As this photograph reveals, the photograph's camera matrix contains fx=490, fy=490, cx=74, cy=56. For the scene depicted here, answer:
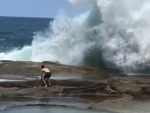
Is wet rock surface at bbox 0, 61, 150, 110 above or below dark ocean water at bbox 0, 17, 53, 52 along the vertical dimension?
below

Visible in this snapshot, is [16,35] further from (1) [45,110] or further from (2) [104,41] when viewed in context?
(1) [45,110]

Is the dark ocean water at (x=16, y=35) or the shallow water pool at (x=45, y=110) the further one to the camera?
the dark ocean water at (x=16, y=35)

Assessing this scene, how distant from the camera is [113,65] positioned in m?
30.6

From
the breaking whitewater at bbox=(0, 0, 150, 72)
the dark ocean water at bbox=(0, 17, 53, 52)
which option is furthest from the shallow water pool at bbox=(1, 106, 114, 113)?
the dark ocean water at bbox=(0, 17, 53, 52)

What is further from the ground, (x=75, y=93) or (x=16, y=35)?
(x=16, y=35)

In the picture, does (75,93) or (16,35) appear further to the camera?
(16,35)

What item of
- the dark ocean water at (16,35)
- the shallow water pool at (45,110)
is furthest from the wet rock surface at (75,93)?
the dark ocean water at (16,35)

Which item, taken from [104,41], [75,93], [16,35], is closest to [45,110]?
[75,93]

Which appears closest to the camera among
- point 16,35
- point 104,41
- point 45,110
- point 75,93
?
point 45,110

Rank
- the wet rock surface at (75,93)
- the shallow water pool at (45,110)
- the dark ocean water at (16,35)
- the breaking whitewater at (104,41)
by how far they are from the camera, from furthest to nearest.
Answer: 1. the dark ocean water at (16,35)
2. the breaking whitewater at (104,41)
3. the wet rock surface at (75,93)
4. the shallow water pool at (45,110)

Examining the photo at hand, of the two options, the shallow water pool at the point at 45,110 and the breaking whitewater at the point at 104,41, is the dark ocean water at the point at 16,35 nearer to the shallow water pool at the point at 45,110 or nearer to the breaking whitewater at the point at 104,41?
the breaking whitewater at the point at 104,41

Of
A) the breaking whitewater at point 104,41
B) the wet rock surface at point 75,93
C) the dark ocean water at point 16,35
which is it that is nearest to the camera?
the wet rock surface at point 75,93

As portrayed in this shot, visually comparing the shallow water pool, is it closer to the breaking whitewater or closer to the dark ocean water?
the breaking whitewater

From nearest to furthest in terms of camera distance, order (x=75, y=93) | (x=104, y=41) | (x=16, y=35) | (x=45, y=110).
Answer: (x=45, y=110)
(x=75, y=93)
(x=104, y=41)
(x=16, y=35)
